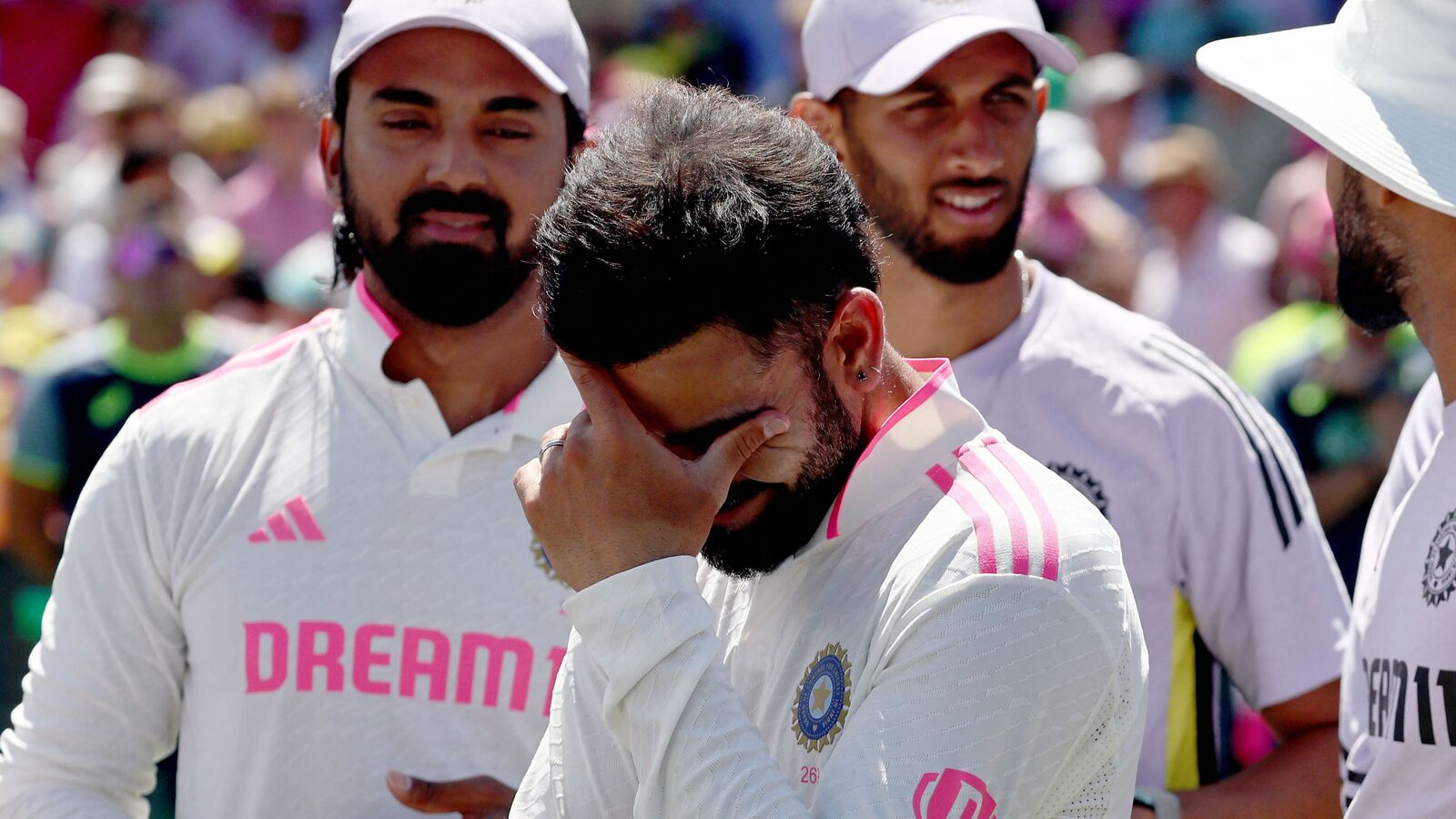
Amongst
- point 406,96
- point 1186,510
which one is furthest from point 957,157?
point 406,96

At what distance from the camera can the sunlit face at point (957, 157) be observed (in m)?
3.64

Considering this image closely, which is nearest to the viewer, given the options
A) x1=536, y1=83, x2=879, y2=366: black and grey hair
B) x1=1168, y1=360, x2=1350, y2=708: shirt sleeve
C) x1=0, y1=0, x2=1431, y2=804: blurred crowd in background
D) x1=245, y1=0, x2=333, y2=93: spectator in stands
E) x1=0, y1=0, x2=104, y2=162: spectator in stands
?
x1=536, y1=83, x2=879, y2=366: black and grey hair

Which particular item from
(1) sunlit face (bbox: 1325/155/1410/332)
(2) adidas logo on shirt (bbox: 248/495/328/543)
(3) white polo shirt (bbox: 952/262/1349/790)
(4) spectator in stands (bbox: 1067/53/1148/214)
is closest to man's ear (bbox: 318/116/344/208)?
(2) adidas logo on shirt (bbox: 248/495/328/543)

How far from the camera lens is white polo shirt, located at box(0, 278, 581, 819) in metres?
2.98

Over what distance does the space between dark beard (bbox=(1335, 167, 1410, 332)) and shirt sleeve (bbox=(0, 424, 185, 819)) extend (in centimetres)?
206

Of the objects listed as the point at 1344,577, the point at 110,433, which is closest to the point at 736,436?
the point at 110,433

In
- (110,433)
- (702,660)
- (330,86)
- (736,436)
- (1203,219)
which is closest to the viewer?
(702,660)

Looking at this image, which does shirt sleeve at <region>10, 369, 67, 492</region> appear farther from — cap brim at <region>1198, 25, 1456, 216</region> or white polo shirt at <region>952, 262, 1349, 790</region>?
cap brim at <region>1198, 25, 1456, 216</region>

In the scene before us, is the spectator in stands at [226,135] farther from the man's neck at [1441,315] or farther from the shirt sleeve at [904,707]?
the shirt sleeve at [904,707]

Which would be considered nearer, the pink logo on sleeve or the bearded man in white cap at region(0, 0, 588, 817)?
the pink logo on sleeve

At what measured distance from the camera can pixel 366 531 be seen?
10.1 feet

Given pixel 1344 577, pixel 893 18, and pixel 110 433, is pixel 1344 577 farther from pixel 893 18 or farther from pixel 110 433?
pixel 110 433

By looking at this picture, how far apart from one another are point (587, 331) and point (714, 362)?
154mm

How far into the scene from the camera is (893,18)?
12.3 ft
